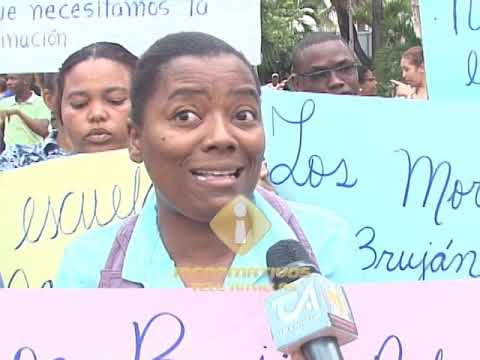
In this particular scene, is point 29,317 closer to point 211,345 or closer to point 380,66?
point 211,345

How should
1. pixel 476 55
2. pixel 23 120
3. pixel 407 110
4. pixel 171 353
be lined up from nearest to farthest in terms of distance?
1. pixel 171 353
2. pixel 407 110
3. pixel 476 55
4. pixel 23 120

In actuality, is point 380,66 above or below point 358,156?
above

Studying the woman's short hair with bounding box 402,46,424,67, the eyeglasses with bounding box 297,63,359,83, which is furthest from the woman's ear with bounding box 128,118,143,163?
the woman's short hair with bounding box 402,46,424,67

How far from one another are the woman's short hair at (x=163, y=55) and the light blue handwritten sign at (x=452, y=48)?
1.44ft

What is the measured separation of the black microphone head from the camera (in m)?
1.15

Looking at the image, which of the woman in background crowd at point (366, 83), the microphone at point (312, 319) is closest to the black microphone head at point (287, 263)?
the microphone at point (312, 319)

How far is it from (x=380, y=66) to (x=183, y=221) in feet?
7.41

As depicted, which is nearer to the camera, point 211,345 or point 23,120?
point 211,345

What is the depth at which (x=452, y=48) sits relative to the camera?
1.60 m

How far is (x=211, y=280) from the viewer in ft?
4.11

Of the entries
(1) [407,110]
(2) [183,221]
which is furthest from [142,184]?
(1) [407,110]

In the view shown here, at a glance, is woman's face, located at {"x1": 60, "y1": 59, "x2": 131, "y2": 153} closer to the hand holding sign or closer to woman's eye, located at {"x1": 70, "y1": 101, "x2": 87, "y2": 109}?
woman's eye, located at {"x1": 70, "y1": 101, "x2": 87, "y2": 109}

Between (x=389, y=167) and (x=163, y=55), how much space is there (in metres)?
0.42

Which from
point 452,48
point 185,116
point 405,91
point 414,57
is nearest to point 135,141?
point 185,116
